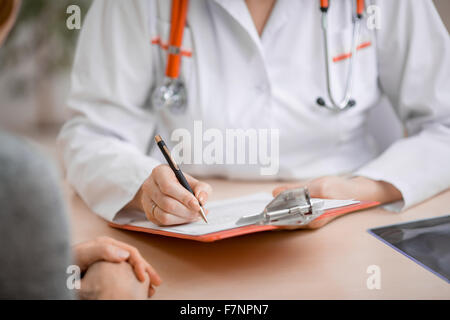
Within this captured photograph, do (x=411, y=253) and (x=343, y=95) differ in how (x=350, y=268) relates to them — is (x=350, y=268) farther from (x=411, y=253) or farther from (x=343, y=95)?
(x=343, y=95)

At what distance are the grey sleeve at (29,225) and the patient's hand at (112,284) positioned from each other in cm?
16

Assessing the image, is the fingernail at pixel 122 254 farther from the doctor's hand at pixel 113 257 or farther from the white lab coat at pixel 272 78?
the white lab coat at pixel 272 78

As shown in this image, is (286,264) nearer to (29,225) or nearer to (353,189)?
(353,189)

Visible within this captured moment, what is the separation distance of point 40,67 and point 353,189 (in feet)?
1.79

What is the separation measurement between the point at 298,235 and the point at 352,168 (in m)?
→ 0.30

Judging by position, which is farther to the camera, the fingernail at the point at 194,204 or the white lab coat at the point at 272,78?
the white lab coat at the point at 272,78

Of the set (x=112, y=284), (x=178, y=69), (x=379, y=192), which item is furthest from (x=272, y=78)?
(x=112, y=284)

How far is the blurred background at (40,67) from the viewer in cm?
65

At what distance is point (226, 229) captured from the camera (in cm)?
52

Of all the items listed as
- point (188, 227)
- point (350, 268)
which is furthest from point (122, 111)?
point (350, 268)

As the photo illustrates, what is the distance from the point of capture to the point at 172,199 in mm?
583

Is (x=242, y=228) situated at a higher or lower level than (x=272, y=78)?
lower

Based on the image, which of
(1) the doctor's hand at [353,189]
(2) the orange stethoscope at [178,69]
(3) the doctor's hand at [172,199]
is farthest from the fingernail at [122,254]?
(2) the orange stethoscope at [178,69]

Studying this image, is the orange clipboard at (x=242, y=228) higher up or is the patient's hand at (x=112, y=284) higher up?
the orange clipboard at (x=242, y=228)
